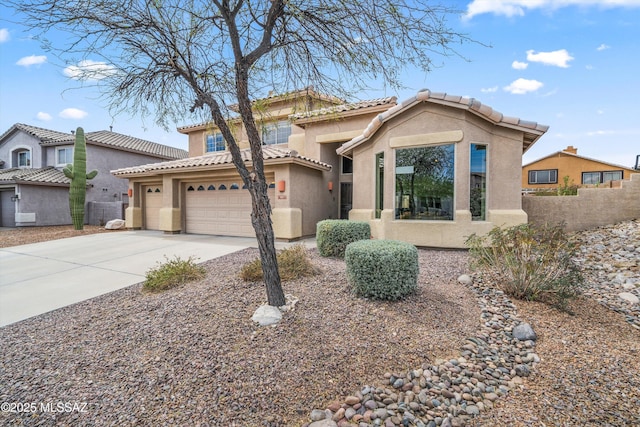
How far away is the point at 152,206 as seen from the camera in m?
15.9

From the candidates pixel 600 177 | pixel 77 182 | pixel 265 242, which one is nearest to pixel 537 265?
pixel 265 242

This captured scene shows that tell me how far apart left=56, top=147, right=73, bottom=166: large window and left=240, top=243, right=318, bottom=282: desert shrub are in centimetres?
2273

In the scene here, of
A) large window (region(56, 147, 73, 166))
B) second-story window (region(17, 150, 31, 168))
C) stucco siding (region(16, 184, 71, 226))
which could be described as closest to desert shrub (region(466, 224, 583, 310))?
stucco siding (region(16, 184, 71, 226))

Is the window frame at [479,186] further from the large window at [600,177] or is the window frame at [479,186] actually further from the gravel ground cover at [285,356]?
the large window at [600,177]

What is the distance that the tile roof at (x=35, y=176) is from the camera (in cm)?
1816

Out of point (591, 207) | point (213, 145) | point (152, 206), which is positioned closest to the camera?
point (591, 207)

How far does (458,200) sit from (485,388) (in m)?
6.68

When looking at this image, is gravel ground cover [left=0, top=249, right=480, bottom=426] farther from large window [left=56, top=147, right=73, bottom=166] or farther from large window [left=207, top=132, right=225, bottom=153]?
large window [left=56, top=147, right=73, bottom=166]

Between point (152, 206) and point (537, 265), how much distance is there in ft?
55.4

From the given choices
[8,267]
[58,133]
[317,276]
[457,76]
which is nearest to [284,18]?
[457,76]

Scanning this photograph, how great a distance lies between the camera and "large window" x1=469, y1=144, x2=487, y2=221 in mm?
8836

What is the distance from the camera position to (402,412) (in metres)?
2.69

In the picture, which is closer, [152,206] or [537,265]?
[537,265]

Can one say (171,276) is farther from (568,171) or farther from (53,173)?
(568,171)
